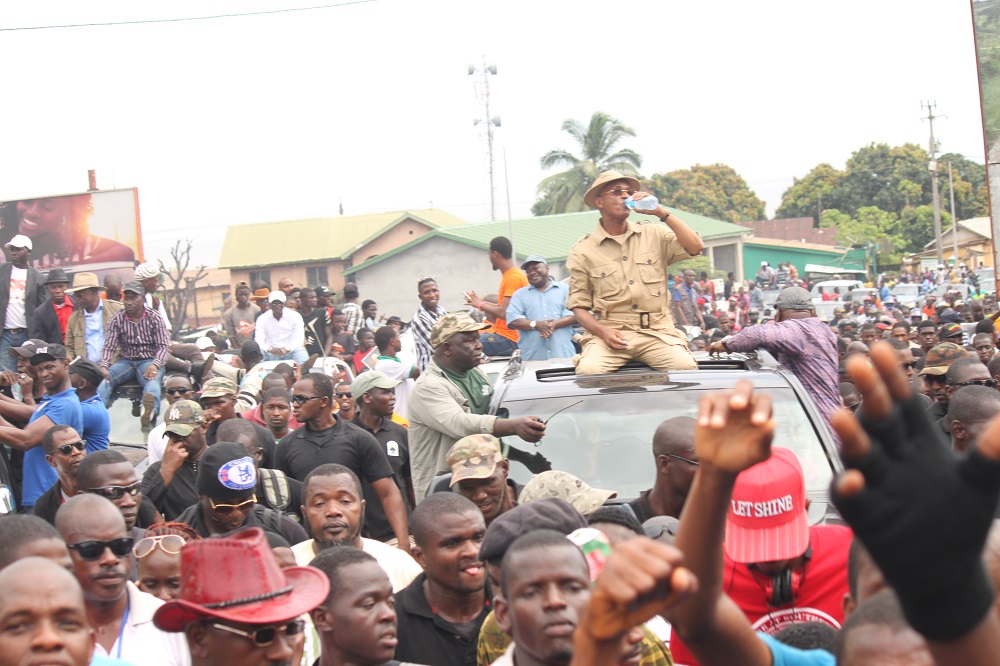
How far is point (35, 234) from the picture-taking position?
27.6 metres

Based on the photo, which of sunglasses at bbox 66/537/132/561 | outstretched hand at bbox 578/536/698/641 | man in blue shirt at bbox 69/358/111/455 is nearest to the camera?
outstretched hand at bbox 578/536/698/641

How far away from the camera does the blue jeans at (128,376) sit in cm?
1130

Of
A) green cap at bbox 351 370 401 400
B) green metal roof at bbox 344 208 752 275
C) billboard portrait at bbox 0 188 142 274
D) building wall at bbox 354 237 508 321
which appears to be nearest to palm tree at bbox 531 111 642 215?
green metal roof at bbox 344 208 752 275

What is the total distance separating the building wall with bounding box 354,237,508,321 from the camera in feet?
143

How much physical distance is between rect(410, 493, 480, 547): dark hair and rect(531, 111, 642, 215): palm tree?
171 ft

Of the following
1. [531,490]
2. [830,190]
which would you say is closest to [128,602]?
[531,490]

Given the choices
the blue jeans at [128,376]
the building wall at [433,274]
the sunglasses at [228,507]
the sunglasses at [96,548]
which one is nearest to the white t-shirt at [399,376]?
the blue jeans at [128,376]

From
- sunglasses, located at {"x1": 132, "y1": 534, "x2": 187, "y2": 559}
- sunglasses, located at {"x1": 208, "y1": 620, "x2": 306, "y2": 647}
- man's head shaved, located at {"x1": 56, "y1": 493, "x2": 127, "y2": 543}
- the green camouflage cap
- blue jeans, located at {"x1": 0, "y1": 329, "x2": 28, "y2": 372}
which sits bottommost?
sunglasses, located at {"x1": 132, "y1": 534, "x2": 187, "y2": 559}

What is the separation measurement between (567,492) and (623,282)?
2.47 m

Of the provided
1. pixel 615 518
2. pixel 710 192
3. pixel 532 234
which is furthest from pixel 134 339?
pixel 710 192

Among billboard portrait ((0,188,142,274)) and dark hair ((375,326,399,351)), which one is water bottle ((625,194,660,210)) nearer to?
dark hair ((375,326,399,351))

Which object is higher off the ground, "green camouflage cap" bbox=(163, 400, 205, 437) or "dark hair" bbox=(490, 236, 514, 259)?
"dark hair" bbox=(490, 236, 514, 259)

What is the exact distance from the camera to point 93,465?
5824 mm

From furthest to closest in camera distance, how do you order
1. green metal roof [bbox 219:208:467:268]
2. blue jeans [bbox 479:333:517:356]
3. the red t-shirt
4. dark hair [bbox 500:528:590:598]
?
green metal roof [bbox 219:208:467:268]
blue jeans [bbox 479:333:517:356]
the red t-shirt
dark hair [bbox 500:528:590:598]
